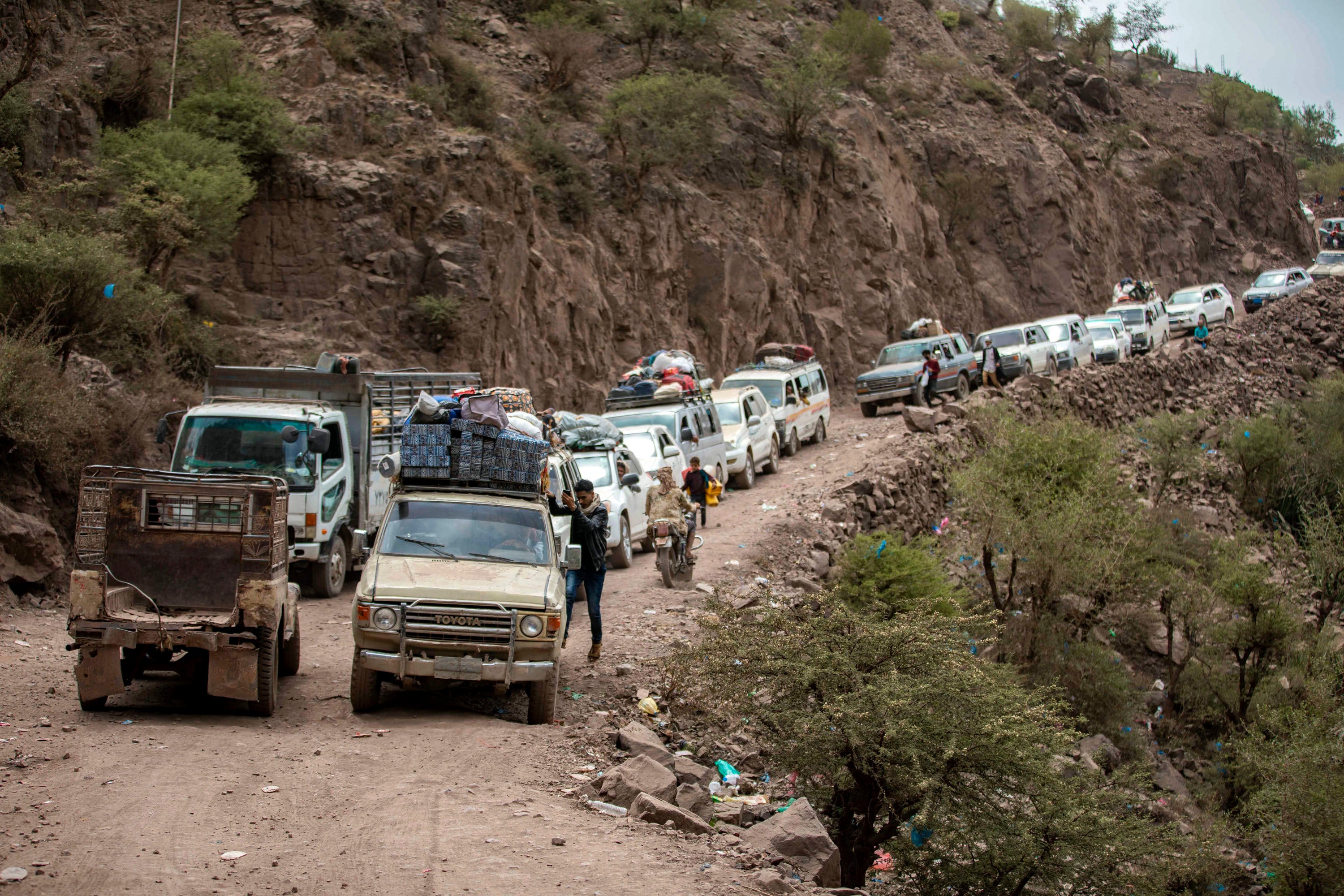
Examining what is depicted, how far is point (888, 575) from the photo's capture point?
15328mm

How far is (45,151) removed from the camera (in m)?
21.6

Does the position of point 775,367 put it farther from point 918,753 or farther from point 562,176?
point 918,753

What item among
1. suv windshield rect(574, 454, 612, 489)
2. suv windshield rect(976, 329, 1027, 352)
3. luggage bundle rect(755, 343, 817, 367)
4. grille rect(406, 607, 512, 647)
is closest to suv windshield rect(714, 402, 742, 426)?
suv windshield rect(574, 454, 612, 489)

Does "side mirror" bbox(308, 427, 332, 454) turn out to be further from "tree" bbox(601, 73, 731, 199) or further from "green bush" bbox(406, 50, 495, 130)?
"tree" bbox(601, 73, 731, 199)

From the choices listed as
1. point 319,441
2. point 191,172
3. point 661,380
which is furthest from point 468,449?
point 191,172

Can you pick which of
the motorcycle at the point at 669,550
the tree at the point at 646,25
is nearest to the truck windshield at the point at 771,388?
the motorcycle at the point at 669,550

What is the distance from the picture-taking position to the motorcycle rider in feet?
47.8

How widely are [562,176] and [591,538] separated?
22.5m

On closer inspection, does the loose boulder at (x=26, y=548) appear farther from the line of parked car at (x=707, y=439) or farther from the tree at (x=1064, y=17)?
the tree at (x=1064, y=17)

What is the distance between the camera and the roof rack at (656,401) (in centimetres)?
2072

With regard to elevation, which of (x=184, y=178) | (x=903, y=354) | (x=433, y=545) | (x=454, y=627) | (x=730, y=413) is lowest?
(x=454, y=627)

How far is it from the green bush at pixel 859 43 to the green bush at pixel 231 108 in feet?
90.6

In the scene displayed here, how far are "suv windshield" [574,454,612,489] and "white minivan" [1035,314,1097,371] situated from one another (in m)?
21.5

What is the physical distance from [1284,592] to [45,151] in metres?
25.0
